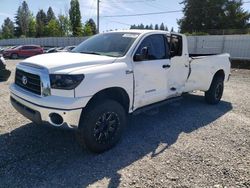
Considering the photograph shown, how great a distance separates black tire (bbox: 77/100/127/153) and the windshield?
3.23ft

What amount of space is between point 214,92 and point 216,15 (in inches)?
1631

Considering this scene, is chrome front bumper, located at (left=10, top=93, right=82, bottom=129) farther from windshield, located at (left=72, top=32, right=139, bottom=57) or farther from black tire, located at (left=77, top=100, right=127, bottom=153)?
windshield, located at (left=72, top=32, right=139, bottom=57)

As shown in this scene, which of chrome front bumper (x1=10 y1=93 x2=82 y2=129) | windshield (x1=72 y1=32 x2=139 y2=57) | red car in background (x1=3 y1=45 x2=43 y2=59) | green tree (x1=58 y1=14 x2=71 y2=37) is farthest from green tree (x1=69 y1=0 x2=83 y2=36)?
chrome front bumper (x1=10 y1=93 x2=82 y2=129)

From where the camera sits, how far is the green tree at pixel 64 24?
62.9m

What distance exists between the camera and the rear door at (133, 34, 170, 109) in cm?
454

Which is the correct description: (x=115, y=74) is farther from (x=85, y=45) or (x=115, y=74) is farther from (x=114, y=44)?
(x=85, y=45)

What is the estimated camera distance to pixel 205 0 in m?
44.7

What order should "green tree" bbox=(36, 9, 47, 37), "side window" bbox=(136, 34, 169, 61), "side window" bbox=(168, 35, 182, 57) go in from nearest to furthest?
"side window" bbox=(136, 34, 169, 61)
"side window" bbox=(168, 35, 182, 57)
"green tree" bbox=(36, 9, 47, 37)

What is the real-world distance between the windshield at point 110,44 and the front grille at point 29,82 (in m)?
1.22

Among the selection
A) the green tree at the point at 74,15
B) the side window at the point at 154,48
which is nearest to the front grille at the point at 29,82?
the side window at the point at 154,48

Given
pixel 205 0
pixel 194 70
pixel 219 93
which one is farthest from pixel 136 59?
pixel 205 0

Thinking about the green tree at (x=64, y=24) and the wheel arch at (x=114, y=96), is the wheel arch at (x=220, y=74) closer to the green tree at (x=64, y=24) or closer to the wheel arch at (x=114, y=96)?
the wheel arch at (x=114, y=96)

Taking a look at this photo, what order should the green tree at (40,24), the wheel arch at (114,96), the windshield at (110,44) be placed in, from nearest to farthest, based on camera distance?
the wheel arch at (114,96), the windshield at (110,44), the green tree at (40,24)

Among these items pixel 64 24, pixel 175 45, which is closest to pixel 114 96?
pixel 175 45
